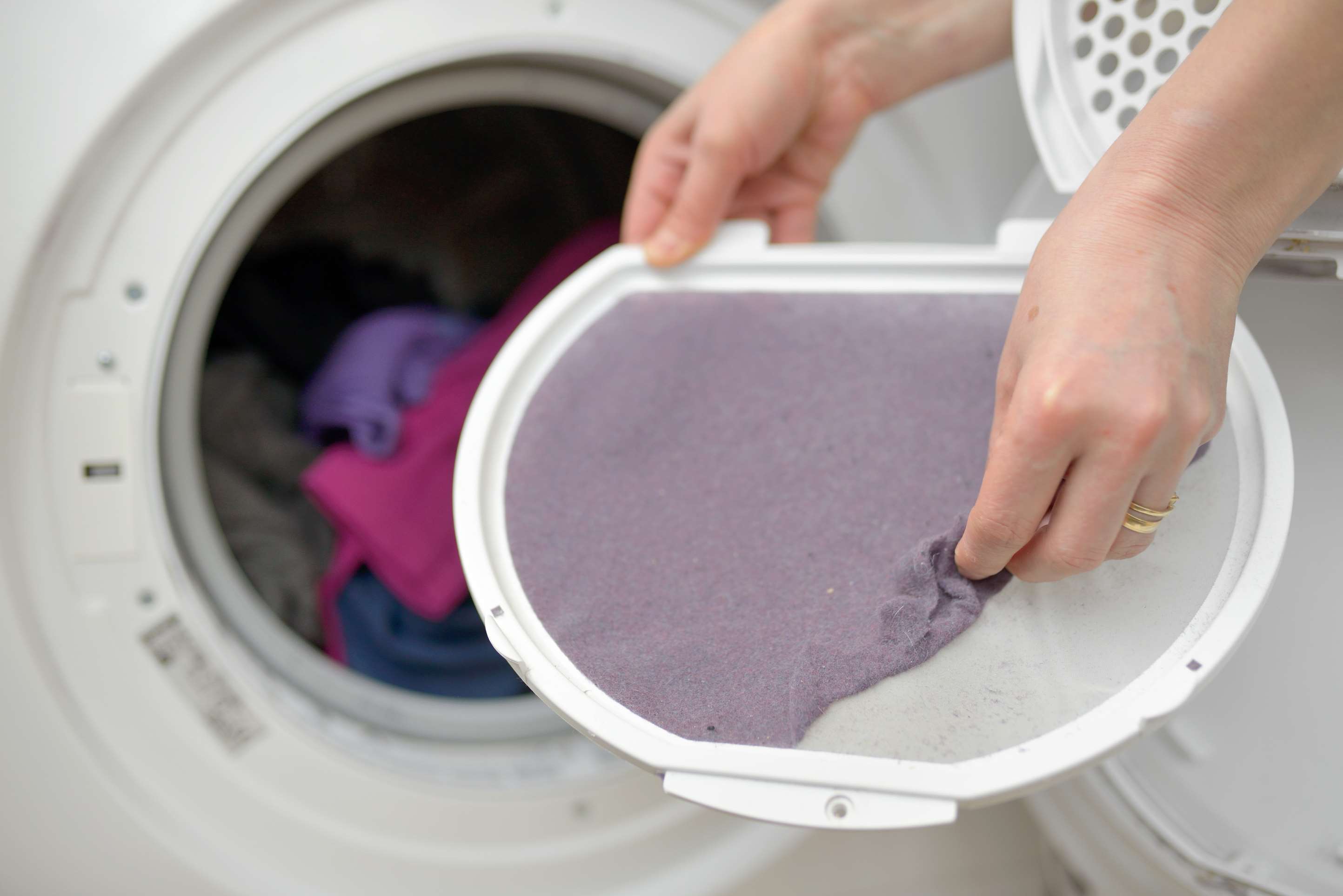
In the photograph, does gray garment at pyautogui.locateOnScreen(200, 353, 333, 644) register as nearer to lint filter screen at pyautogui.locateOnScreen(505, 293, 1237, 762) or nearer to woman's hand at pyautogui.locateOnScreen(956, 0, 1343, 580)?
lint filter screen at pyautogui.locateOnScreen(505, 293, 1237, 762)

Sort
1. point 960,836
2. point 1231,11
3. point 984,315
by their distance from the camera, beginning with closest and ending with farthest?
1. point 1231,11
2. point 984,315
3. point 960,836

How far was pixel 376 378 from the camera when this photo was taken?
932mm

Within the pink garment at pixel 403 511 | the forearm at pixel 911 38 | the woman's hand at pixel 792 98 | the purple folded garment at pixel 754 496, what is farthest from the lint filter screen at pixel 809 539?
the pink garment at pixel 403 511

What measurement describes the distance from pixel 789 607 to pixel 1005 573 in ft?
0.40

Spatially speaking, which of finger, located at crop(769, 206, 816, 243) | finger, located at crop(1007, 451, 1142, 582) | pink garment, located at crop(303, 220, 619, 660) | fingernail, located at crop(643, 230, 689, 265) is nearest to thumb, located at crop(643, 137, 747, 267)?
fingernail, located at crop(643, 230, 689, 265)

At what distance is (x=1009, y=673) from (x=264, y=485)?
84 centimetres

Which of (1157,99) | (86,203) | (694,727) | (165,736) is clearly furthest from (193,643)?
(1157,99)

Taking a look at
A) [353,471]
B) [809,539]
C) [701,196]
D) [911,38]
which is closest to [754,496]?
[809,539]

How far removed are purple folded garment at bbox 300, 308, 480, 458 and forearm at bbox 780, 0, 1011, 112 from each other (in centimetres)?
57

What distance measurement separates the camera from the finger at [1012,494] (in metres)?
0.37

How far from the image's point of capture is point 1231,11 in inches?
15.4

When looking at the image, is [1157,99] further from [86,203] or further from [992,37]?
[86,203]

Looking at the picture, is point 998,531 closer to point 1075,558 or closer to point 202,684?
point 1075,558

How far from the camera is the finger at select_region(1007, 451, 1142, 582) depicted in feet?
1.19
